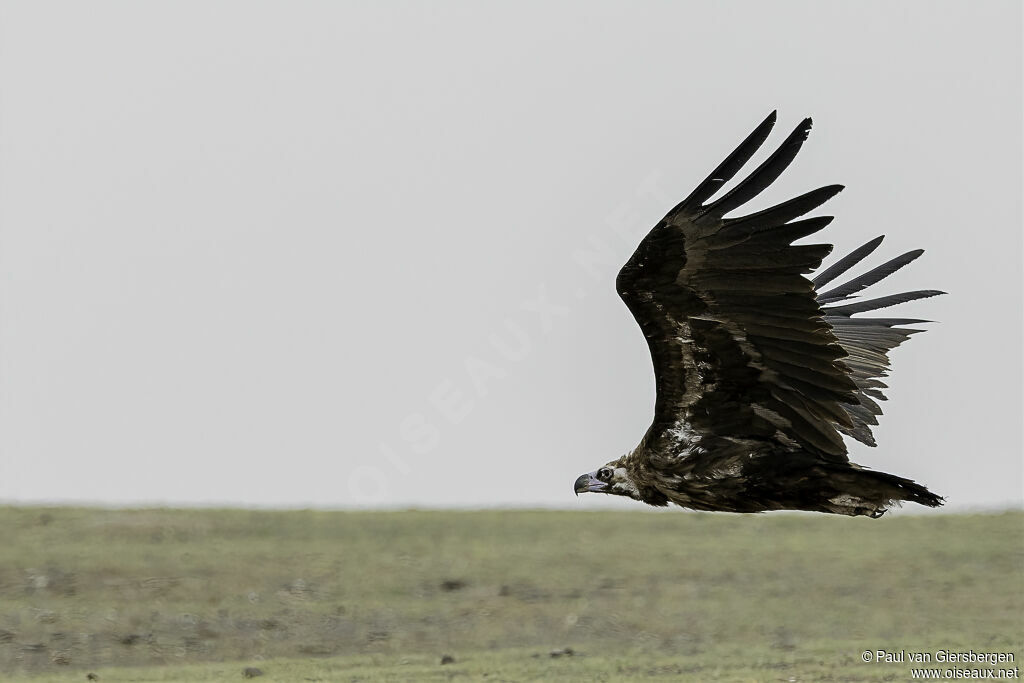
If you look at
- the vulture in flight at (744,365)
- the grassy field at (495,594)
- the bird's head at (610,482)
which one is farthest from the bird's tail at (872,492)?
the grassy field at (495,594)

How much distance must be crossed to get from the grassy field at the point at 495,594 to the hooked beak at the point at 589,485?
1745 mm

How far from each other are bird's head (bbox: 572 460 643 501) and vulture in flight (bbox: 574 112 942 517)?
0.02 metres

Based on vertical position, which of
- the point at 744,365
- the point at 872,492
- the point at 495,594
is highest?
the point at 744,365

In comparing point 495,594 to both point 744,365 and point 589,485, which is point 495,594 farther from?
point 744,365

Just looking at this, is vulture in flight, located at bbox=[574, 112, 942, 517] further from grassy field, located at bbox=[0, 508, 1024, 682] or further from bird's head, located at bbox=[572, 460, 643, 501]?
grassy field, located at bbox=[0, 508, 1024, 682]

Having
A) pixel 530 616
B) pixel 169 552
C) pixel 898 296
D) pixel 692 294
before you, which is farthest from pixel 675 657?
pixel 169 552

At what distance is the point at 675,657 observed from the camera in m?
14.5

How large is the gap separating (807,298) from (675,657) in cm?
534

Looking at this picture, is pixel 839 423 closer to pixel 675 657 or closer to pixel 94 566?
pixel 675 657

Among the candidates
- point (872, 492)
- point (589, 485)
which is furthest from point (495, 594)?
point (872, 492)

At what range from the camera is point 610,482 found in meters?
11.8

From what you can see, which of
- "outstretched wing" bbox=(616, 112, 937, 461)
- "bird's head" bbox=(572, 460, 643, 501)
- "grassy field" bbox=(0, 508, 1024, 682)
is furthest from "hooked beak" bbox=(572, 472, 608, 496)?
"grassy field" bbox=(0, 508, 1024, 682)

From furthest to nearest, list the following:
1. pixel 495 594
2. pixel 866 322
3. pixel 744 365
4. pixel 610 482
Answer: pixel 495 594 < pixel 866 322 < pixel 610 482 < pixel 744 365

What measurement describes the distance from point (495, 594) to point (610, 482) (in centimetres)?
617
